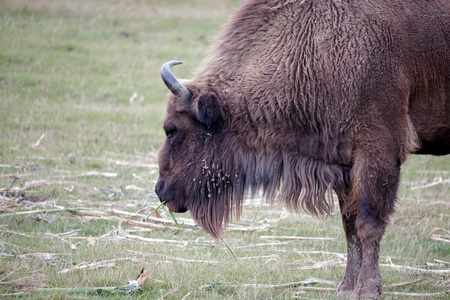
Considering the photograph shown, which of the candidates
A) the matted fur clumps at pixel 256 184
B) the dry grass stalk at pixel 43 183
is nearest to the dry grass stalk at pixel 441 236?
the matted fur clumps at pixel 256 184

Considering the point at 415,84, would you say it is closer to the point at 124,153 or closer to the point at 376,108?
the point at 376,108

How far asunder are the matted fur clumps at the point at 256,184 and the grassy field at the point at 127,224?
526 millimetres

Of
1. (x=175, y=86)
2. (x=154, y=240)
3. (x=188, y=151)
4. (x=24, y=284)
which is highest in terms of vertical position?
(x=175, y=86)

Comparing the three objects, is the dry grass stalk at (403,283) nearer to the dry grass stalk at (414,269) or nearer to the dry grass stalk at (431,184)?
the dry grass stalk at (414,269)

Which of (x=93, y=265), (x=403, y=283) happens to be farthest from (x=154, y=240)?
(x=403, y=283)

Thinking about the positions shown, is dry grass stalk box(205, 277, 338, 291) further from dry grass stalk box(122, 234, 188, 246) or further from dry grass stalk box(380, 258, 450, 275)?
dry grass stalk box(122, 234, 188, 246)

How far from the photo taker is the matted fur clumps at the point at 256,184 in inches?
186

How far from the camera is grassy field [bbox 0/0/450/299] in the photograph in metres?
4.57

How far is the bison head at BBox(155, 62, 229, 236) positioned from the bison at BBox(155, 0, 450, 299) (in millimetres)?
10

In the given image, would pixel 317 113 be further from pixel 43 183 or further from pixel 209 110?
pixel 43 183

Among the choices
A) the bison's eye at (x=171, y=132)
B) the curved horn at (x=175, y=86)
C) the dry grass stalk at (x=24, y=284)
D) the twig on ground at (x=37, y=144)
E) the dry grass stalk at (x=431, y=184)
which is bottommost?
the dry grass stalk at (x=431, y=184)

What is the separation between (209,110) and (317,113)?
0.95 meters

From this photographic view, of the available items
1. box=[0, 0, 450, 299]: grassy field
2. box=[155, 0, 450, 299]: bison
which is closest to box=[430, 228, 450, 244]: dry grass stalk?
box=[0, 0, 450, 299]: grassy field

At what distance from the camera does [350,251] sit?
4.84 metres
